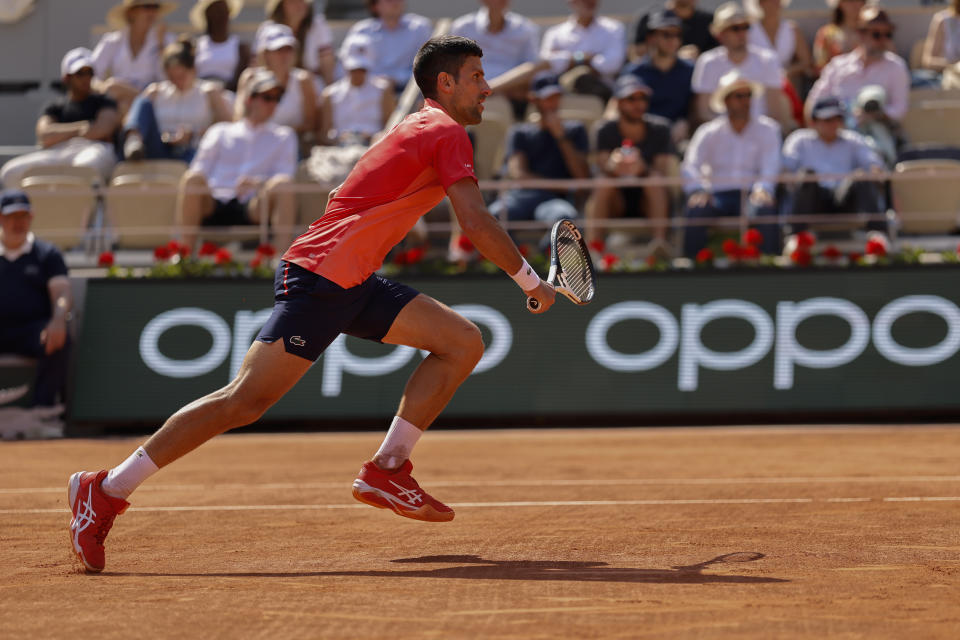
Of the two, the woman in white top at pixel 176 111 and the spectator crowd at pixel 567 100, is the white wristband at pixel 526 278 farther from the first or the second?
the woman in white top at pixel 176 111

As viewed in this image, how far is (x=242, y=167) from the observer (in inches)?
534

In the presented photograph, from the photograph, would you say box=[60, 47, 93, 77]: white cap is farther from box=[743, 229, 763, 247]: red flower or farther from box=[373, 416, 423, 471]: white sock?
box=[373, 416, 423, 471]: white sock

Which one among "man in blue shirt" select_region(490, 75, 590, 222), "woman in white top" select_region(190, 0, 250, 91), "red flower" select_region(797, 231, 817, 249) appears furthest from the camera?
"woman in white top" select_region(190, 0, 250, 91)

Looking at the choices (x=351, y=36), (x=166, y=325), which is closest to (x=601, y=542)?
(x=166, y=325)

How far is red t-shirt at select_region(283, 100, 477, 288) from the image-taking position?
544 cm

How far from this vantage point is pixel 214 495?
7922 mm

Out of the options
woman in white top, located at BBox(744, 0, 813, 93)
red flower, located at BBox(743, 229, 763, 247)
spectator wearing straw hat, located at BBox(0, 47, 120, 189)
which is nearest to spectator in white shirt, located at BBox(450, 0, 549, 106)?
woman in white top, located at BBox(744, 0, 813, 93)

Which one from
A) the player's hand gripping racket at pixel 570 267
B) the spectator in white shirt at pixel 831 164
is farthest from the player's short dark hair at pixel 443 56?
the spectator in white shirt at pixel 831 164

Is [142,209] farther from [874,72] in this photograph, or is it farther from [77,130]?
[874,72]

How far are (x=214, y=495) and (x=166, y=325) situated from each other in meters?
5.13

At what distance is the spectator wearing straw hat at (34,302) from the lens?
483 inches

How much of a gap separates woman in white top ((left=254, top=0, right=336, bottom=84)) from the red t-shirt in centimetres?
1017

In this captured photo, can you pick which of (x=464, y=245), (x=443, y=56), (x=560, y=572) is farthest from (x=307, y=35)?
(x=560, y=572)

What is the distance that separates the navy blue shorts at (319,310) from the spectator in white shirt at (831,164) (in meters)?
7.72
